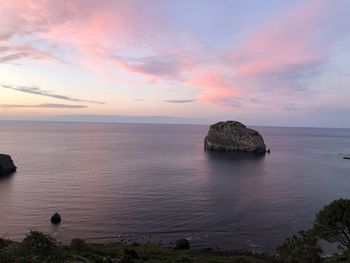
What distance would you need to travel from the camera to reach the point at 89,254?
48219 mm

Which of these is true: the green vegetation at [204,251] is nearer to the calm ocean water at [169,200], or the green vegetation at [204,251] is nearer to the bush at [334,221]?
the bush at [334,221]

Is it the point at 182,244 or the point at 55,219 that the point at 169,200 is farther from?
the point at 182,244

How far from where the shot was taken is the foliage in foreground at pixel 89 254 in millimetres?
31891

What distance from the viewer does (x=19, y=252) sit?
32.1m

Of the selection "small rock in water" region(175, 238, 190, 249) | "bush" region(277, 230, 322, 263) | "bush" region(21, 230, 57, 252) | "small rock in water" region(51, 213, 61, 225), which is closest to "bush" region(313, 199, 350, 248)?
"bush" region(277, 230, 322, 263)

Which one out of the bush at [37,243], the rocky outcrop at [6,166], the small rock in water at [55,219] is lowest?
the small rock in water at [55,219]

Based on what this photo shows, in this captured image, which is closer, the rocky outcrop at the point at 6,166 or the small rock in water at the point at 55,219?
the small rock in water at the point at 55,219

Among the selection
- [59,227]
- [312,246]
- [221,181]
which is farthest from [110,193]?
[312,246]

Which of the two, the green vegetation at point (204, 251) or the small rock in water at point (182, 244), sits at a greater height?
the green vegetation at point (204, 251)

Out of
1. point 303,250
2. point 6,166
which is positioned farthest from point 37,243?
point 6,166

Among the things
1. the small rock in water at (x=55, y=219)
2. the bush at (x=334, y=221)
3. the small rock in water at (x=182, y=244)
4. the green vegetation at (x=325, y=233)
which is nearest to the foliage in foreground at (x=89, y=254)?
the small rock in water at (x=182, y=244)

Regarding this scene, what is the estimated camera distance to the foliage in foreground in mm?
31891

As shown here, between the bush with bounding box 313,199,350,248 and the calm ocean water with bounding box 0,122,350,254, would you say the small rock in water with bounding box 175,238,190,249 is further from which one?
the bush with bounding box 313,199,350,248

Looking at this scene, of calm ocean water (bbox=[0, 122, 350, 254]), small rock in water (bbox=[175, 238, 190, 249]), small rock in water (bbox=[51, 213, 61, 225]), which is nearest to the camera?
small rock in water (bbox=[175, 238, 190, 249])
